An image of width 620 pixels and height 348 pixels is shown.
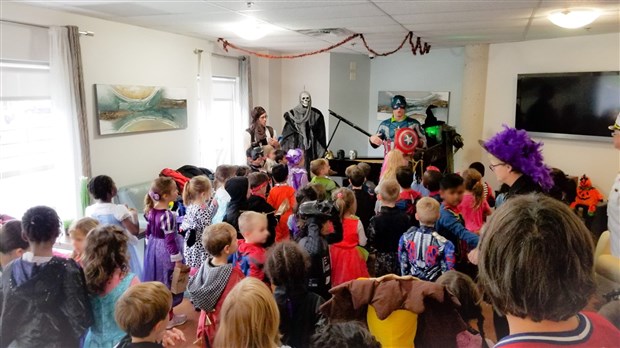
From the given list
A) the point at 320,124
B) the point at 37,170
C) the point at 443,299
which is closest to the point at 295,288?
the point at 443,299

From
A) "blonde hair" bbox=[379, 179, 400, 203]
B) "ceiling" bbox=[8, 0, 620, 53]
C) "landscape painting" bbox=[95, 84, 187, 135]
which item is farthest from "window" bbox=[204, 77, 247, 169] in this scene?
"blonde hair" bbox=[379, 179, 400, 203]

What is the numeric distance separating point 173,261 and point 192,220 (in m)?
0.36

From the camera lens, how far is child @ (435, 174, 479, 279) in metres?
2.68

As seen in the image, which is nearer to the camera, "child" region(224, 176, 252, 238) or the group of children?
the group of children

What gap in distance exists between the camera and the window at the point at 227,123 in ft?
22.6

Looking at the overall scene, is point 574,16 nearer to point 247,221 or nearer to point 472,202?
point 472,202

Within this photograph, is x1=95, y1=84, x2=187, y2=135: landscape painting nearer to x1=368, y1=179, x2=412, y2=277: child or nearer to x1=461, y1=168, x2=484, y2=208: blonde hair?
x1=368, y1=179, x2=412, y2=277: child

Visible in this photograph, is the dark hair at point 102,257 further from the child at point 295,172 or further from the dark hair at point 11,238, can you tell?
the child at point 295,172

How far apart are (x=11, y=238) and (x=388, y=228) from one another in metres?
2.15

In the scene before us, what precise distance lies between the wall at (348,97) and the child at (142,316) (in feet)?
21.5

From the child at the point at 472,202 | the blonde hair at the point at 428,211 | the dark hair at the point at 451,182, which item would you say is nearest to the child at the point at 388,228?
the dark hair at the point at 451,182

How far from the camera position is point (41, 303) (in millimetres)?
1771

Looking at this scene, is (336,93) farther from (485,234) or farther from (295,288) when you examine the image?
(485,234)

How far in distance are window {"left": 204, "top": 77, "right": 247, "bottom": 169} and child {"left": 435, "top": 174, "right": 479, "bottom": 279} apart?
4572 mm
